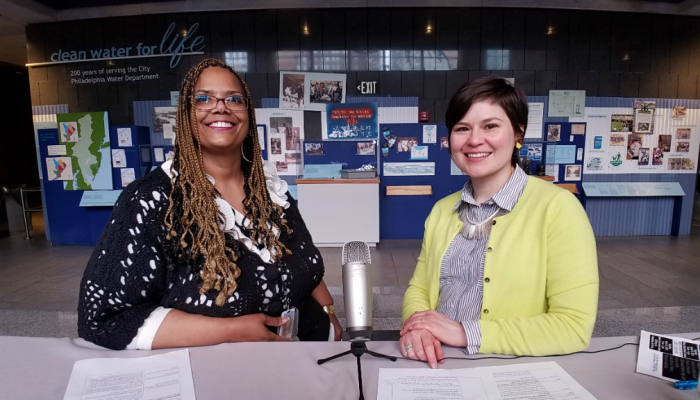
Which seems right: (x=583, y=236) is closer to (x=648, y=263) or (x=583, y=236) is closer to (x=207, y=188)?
(x=207, y=188)

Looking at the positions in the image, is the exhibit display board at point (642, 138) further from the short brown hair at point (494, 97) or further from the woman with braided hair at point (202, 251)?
the woman with braided hair at point (202, 251)

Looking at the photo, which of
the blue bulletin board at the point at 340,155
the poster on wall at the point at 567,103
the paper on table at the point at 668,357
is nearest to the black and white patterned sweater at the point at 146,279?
the paper on table at the point at 668,357

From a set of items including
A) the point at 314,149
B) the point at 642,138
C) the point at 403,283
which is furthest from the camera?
the point at 642,138

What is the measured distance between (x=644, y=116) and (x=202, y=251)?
263 inches

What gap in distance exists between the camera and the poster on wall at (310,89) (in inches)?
205

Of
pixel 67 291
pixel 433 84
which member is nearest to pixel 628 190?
pixel 433 84

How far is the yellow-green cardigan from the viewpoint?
35.3 inches

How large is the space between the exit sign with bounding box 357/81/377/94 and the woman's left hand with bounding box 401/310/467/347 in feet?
15.4

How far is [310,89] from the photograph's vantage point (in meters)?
5.23

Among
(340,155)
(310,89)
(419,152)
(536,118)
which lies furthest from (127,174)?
(536,118)

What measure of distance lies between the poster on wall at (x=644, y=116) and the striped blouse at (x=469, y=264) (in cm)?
571

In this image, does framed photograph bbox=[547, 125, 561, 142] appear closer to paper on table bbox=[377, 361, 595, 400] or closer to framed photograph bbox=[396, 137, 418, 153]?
framed photograph bbox=[396, 137, 418, 153]

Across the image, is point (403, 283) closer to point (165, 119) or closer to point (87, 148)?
point (165, 119)

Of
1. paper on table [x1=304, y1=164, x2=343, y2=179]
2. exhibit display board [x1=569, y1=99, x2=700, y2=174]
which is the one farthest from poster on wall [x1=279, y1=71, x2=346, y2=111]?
exhibit display board [x1=569, y1=99, x2=700, y2=174]
